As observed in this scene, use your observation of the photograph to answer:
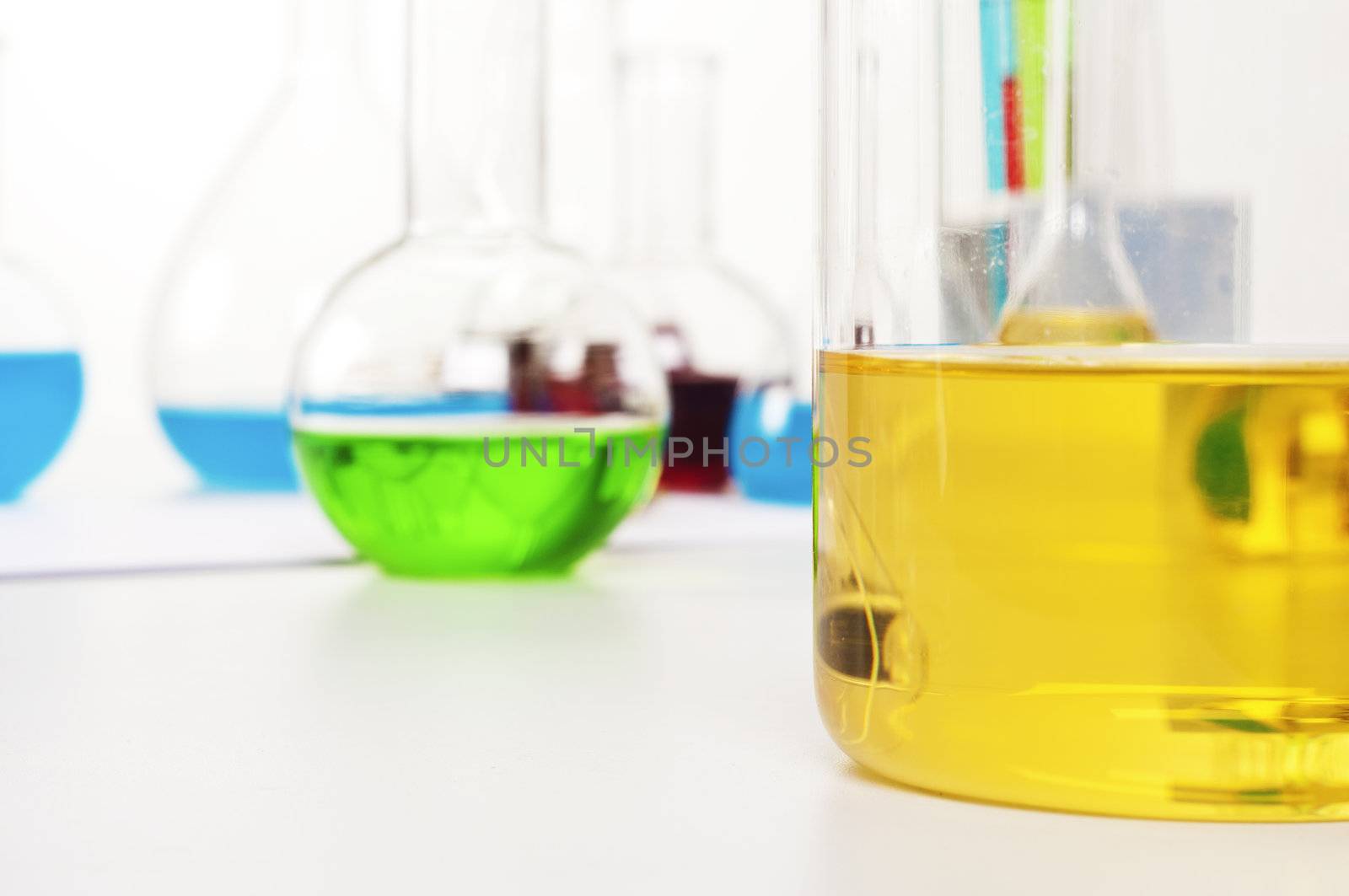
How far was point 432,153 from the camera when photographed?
0.89 metres

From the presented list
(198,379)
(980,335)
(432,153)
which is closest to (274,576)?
(432,153)

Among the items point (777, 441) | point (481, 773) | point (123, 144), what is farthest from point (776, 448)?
point (123, 144)

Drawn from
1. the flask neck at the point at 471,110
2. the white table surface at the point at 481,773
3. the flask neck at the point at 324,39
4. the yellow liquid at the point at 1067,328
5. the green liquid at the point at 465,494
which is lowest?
the white table surface at the point at 481,773

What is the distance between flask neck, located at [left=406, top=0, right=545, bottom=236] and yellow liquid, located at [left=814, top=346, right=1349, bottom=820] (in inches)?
19.9

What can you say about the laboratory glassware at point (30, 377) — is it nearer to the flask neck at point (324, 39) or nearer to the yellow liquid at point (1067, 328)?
the flask neck at point (324, 39)

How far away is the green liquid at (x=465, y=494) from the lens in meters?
0.82

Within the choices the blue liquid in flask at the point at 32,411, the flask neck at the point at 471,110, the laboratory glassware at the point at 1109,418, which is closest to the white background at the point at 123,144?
the blue liquid in flask at the point at 32,411

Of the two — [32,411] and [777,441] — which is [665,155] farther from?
[32,411]

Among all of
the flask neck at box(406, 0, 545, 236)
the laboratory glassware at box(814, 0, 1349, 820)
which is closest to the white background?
the flask neck at box(406, 0, 545, 236)

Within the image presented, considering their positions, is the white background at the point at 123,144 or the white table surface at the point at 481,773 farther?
the white background at the point at 123,144

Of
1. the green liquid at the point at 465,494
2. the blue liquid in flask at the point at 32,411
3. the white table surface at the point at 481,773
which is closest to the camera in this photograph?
the white table surface at the point at 481,773

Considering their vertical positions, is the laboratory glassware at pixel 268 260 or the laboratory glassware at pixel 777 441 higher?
the laboratory glassware at pixel 268 260

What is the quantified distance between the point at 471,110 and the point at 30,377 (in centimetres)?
48

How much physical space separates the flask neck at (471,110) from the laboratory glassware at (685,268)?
380 mm
